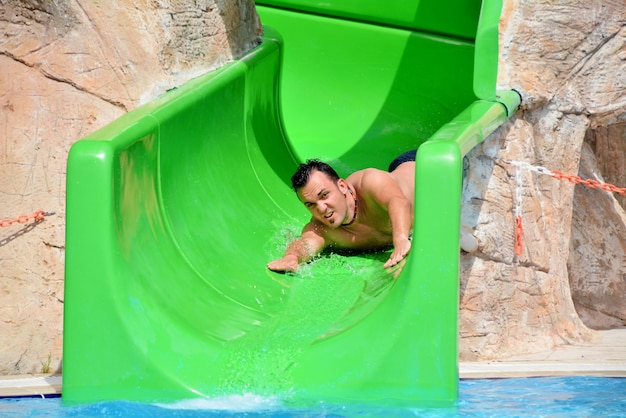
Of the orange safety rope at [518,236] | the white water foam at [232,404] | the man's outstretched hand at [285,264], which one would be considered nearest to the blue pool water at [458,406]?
the white water foam at [232,404]

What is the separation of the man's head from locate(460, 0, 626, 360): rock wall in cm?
48

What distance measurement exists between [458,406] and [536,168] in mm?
1384

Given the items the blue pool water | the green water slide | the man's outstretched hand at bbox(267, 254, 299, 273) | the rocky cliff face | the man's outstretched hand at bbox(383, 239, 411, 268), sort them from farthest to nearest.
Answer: the rocky cliff face
the man's outstretched hand at bbox(267, 254, 299, 273)
the man's outstretched hand at bbox(383, 239, 411, 268)
the green water slide
the blue pool water

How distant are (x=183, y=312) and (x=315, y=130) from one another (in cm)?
253

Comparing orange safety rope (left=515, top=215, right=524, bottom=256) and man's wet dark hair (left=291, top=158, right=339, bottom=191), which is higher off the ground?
man's wet dark hair (left=291, top=158, right=339, bottom=191)

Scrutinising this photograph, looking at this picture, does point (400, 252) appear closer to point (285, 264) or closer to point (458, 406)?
point (285, 264)

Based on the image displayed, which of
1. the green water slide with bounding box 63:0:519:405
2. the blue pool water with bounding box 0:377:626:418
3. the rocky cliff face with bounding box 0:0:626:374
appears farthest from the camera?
the rocky cliff face with bounding box 0:0:626:374

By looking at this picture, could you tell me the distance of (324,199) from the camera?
429cm

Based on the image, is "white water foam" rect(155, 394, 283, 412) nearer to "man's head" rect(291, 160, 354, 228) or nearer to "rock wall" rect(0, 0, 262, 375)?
"man's head" rect(291, 160, 354, 228)

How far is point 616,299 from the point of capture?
5637 millimetres

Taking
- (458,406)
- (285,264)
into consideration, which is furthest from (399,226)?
(458,406)

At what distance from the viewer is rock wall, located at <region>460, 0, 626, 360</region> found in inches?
169

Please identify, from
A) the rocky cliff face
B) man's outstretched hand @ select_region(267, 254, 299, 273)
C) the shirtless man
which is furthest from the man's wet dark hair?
the rocky cliff face

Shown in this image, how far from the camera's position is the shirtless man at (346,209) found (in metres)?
4.25
